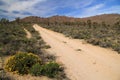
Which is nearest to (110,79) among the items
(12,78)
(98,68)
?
(98,68)

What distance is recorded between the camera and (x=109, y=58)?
36.9ft

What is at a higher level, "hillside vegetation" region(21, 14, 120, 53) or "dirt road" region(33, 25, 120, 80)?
"hillside vegetation" region(21, 14, 120, 53)

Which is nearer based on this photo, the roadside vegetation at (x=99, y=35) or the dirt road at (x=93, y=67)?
the dirt road at (x=93, y=67)

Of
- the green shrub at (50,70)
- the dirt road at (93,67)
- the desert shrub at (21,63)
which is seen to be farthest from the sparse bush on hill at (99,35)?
the desert shrub at (21,63)

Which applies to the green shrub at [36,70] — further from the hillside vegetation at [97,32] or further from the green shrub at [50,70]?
the hillside vegetation at [97,32]

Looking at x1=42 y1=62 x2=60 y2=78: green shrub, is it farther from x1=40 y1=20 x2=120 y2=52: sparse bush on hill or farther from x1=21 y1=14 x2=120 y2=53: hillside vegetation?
x1=40 y1=20 x2=120 y2=52: sparse bush on hill

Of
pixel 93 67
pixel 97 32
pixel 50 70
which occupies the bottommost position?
pixel 93 67

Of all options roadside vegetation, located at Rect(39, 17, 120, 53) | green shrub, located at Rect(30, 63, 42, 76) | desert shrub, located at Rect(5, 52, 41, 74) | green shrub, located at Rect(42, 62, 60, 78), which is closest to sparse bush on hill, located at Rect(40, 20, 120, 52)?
roadside vegetation, located at Rect(39, 17, 120, 53)

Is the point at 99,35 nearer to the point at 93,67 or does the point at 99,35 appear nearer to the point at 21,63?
the point at 93,67

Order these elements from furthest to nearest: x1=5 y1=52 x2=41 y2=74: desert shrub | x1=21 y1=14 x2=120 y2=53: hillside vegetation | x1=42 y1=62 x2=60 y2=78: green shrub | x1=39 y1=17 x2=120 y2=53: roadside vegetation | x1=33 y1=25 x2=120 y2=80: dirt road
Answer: x1=21 y1=14 x2=120 y2=53: hillside vegetation
x1=39 y1=17 x2=120 y2=53: roadside vegetation
x1=5 y1=52 x2=41 y2=74: desert shrub
x1=42 y1=62 x2=60 y2=78: green shrub
x1=33 y1=25 x2=120 y2=80: dirt road

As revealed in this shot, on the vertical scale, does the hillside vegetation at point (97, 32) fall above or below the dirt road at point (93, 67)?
above

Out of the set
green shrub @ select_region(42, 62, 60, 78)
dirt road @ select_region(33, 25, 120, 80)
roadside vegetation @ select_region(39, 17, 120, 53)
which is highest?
roadside vegetation @ select_region(39, 17, 120, 53)

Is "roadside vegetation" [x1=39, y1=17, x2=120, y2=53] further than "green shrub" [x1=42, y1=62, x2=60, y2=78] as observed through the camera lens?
Yes

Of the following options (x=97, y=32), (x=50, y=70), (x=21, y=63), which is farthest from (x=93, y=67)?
(x=97, y=32)
